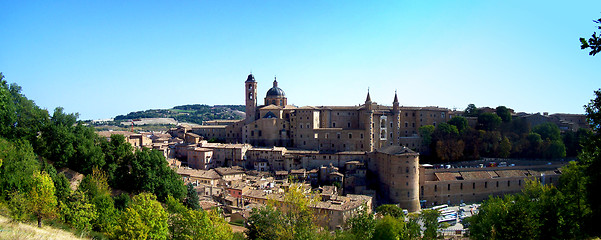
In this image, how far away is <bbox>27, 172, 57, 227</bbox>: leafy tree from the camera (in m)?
20.2

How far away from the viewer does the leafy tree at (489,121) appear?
56.3 m

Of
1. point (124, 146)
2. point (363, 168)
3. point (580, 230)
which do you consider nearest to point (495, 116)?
point (363, 168)

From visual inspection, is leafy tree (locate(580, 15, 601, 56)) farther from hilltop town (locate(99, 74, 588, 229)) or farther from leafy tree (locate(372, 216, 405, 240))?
hilltop town (locate(99, 74, 588, 229))

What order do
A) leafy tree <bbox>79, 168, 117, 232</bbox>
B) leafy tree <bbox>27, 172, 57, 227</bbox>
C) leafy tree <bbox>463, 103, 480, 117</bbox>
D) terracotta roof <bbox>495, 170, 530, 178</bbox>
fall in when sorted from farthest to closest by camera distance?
leafy tree <bbox>463, 103, 480, 117</bbox> → terracotta roof <bbox>495, 170, 530, 178</bbox> → leafy tree <bbox>79, 168, 117, 232</bbox> → leafy tree <bbox>27, 172, 57, 227</bbox>

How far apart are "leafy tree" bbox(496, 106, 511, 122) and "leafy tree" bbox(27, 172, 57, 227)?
2236 inches

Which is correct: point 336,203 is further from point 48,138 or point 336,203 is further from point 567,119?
point 567,119

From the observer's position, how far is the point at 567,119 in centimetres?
6384

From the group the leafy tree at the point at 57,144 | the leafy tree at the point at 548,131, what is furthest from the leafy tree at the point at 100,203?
the leafy tree at the point at 548,131

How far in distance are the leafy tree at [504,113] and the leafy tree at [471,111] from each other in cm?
344

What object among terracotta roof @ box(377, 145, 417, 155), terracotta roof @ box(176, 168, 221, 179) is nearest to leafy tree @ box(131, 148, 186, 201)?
terracotta roof @ box(176, 168, 221, 179)

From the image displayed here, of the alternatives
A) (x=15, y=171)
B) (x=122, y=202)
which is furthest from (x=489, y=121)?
(x=15, y=171)

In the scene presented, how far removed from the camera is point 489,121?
2229 inches

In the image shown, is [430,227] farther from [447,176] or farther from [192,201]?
[192,201]

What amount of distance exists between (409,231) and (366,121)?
83.1 feet
